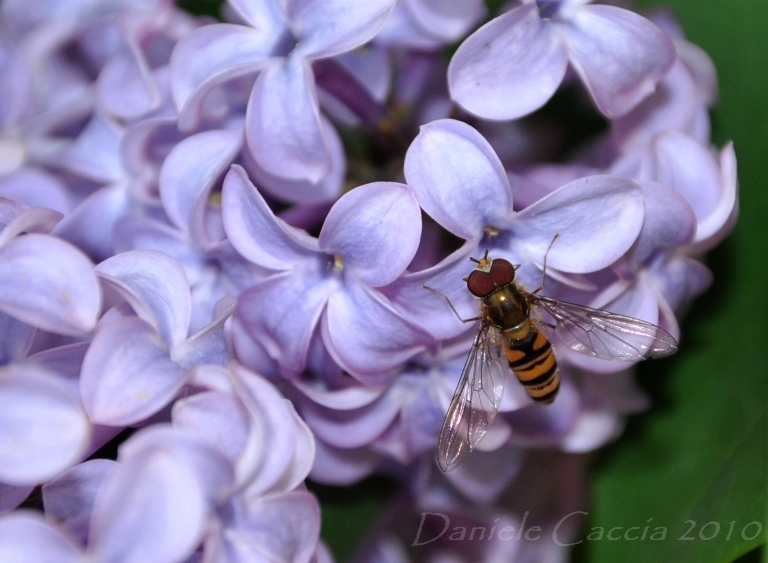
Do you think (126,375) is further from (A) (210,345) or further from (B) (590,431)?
(B) (590,431)

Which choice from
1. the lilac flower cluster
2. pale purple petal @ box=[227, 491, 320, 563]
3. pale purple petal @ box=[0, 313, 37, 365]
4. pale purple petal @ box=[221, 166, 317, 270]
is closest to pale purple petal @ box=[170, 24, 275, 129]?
the lilac flower cluster

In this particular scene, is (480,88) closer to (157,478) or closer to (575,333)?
(575,333)

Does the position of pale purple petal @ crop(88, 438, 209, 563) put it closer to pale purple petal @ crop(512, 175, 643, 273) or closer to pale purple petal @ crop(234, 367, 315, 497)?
pale purple petal @ crop(234, 367, 315, 497)

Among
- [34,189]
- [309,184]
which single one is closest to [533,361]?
[309,184]

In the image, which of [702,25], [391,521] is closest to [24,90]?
[391,521]

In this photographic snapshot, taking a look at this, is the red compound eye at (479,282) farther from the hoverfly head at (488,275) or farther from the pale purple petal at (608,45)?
the pale purple petal at (608,45)

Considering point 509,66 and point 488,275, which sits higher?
point 509,66
